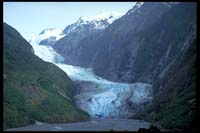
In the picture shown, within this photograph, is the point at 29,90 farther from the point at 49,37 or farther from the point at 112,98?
Result: the point at 49,37

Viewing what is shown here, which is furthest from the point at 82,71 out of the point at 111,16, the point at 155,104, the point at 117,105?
the point at 111,16

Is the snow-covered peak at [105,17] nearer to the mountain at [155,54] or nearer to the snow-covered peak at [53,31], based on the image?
the snow-covered peak at [53,31]

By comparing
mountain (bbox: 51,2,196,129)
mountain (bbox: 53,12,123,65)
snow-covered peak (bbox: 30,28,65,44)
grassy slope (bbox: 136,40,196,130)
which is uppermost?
snow-covered peak (bbox: 30,28,65,44)

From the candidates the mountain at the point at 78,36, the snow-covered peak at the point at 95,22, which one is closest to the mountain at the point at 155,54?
the mountain at the point at 78,36

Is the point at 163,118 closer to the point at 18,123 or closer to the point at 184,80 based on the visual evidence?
the point at 184,80

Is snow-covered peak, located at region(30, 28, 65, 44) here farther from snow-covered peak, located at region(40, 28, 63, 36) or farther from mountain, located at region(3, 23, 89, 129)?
mountain, located at region(3, 23, 89, 129)

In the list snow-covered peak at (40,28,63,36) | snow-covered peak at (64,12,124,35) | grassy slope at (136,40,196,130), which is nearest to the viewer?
grassy slope at (136,40,196,130)

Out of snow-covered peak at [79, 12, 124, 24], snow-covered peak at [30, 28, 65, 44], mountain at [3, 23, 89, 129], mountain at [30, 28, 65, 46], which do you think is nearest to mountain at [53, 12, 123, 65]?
snow-covered peak at [79, 12, 124, 24]

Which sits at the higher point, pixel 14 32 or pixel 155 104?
pixel 14 32
